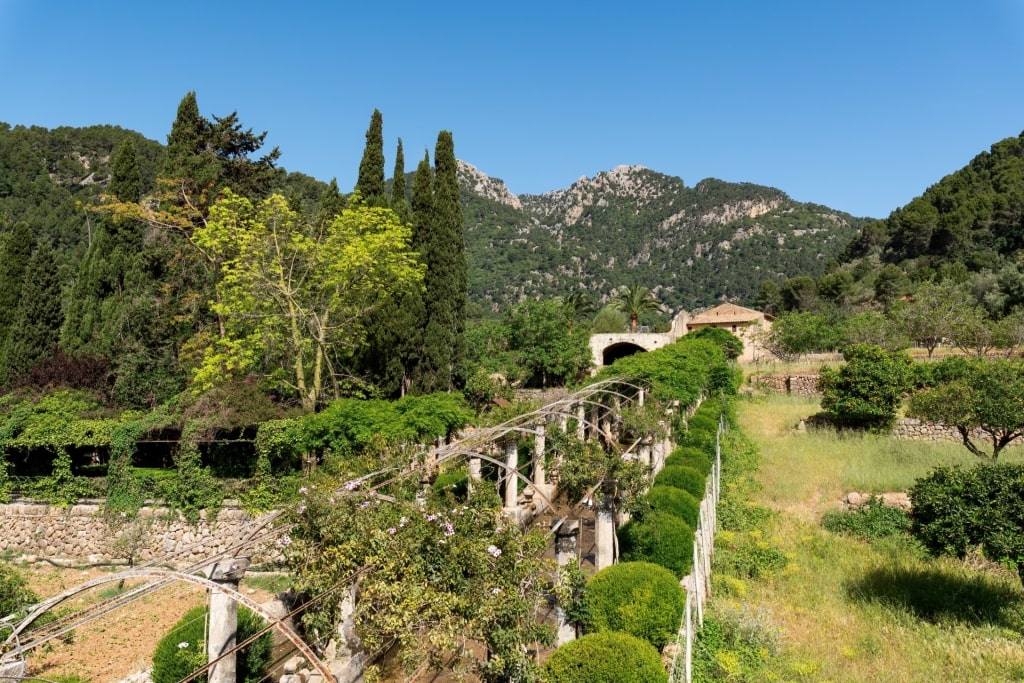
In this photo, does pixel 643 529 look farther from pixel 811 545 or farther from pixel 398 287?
pixel 398 287

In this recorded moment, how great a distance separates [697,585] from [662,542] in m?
0.78

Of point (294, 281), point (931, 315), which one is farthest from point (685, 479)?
point (931, 315)

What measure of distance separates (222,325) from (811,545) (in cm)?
1865

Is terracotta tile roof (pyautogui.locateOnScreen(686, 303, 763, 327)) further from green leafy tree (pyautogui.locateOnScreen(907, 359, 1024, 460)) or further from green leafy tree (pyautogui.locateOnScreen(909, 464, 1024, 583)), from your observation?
green leafy tree (pyautogui.locateOnScreen(909, 464, 1024, 583))

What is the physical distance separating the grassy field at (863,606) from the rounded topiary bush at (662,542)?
104 cm

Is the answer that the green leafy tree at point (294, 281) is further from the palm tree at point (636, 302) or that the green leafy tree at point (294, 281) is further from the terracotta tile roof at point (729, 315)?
the terracotta tile roof at point (729, 315)

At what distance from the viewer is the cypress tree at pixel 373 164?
92.6 ft

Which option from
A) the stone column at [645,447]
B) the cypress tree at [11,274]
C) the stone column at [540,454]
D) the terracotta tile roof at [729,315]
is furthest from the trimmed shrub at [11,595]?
the terracotta tile roof at [729,315]

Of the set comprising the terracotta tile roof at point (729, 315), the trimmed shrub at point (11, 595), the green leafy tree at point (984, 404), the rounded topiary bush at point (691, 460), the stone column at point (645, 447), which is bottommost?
the trimmed shrub at point (11, 595)

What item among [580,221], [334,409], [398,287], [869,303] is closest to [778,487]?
[334,409]

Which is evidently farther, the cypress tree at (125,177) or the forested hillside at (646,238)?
the forested hillside at (646,238)

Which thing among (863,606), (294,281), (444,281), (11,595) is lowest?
(863,606)

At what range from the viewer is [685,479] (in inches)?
479

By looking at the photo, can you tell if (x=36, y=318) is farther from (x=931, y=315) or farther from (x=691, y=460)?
(x=931, y=315)
